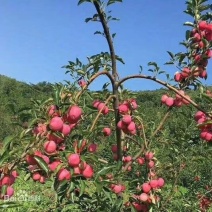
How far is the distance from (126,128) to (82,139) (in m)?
0.45

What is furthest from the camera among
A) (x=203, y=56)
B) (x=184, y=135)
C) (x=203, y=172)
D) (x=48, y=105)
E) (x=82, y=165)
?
(x=203, y=172)

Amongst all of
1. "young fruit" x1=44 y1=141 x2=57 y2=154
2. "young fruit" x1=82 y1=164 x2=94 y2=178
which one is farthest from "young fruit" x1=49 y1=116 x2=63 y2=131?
"young fruit" x1=82 y1=164 x2=94 y2=178

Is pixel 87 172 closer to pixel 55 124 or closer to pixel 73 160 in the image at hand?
pixel 73 160

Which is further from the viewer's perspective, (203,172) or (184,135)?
(203,172)

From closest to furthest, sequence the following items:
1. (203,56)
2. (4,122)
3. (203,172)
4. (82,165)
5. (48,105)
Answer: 1. (82,165)
2. (48,105)
3. (203,56)
4. (203,172)
5. (4,122)

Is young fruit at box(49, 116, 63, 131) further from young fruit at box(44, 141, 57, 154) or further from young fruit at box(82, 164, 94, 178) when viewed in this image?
young fruit at box(82, 164, 94, 178)

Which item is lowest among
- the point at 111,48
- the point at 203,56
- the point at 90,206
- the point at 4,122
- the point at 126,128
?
the point at 90,206

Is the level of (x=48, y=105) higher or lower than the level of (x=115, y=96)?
lower

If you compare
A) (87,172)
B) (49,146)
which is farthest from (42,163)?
(87,172)

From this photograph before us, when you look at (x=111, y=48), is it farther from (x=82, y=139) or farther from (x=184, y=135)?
(x=184, y=135)

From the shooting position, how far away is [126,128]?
216cm

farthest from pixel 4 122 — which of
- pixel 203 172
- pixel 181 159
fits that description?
pixel 181 159

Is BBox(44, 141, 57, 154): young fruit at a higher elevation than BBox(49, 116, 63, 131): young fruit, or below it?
below

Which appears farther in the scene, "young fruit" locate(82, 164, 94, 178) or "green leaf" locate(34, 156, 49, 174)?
"young fruit" locate(82, 164, 94, 178)
